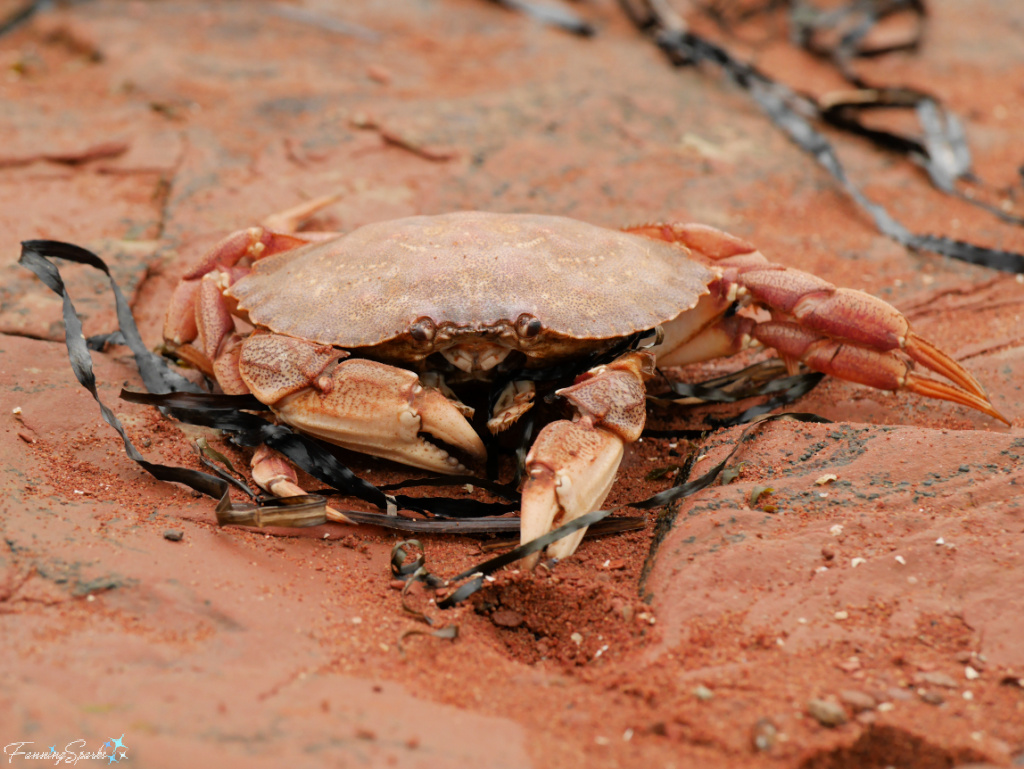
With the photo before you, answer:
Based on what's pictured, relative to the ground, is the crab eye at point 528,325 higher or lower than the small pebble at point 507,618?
higher

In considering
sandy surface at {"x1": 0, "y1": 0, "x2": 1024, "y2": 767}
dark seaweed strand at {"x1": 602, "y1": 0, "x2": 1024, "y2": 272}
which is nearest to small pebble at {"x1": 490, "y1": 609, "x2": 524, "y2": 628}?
sandy surface at {"x1": 0, "y1": 0, "x2": 1024, "y2": 767}

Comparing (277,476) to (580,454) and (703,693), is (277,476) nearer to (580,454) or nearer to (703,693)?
(580,454)

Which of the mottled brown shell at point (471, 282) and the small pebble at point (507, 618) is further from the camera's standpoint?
the mottled brown shell at point (471, 282)

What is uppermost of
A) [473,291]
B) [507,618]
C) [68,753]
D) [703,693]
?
[473,291]

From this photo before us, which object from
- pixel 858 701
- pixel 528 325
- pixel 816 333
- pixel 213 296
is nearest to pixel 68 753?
pixel 858 701

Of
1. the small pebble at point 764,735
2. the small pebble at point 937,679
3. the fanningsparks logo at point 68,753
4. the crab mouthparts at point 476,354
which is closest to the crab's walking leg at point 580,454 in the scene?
the crab mouthparts at point 476,354

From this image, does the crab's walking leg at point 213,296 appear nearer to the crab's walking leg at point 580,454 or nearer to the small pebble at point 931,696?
the crab's walking leg at point 580,454

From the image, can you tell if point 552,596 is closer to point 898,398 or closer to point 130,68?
point 898,398

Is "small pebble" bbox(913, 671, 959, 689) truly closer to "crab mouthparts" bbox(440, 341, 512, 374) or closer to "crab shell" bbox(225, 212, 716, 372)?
"crab shell" bbox(225, 212, 716, 372)
